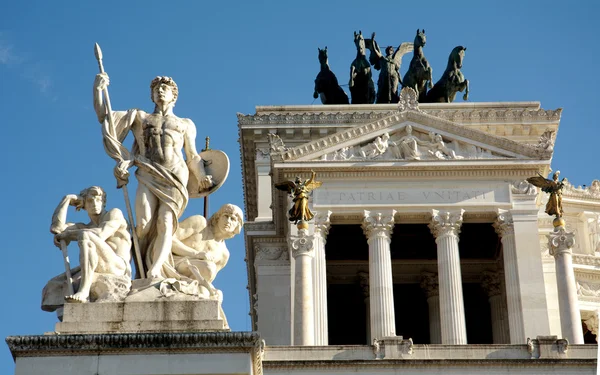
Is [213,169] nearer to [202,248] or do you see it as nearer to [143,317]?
[202,248]

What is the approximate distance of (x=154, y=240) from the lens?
81.3 ft

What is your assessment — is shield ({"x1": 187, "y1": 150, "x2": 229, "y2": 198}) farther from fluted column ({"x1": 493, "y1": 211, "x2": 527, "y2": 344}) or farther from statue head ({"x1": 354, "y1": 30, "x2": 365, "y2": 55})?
statue head ({"x1": 354, "y1": 30, "x2": 365, "y2": 55})

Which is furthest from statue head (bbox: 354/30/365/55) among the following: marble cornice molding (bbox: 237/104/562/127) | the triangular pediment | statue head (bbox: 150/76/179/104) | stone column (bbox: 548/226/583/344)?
statue head (bbox: 150/76/179/104)

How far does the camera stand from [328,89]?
86.9 metres

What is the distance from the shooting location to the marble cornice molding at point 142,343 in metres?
22.3

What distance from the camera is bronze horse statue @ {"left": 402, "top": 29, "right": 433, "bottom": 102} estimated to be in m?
85.8

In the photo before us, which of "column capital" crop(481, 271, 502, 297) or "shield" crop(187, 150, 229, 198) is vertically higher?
"column capital" crop(481, 271, 502, 297)

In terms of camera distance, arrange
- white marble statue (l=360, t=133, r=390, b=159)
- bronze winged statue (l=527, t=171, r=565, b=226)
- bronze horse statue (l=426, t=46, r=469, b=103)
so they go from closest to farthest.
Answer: bronze winged statue (l=527, t=171, r=565, b=226)
white marble statue (l=360, t=133, r=390, b=159)
bronze horse statue (l=426, t=46, r=469, b=103)

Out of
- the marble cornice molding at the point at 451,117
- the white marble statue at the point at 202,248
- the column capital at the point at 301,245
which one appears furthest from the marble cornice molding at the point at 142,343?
the marble cornice molding at the point at 451,117

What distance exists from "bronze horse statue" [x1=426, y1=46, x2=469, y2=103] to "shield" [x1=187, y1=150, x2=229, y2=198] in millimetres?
59864

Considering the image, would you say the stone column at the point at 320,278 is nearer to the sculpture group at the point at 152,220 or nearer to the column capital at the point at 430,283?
the column capital at the point at 430,283

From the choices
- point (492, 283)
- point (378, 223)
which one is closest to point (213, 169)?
point (378, 223)

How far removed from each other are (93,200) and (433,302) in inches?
1930

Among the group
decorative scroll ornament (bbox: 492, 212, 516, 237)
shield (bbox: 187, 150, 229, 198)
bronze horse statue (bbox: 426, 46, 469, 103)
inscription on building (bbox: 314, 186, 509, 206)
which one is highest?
bronze horse statue (bbox: 426, 46, 469, 103)
